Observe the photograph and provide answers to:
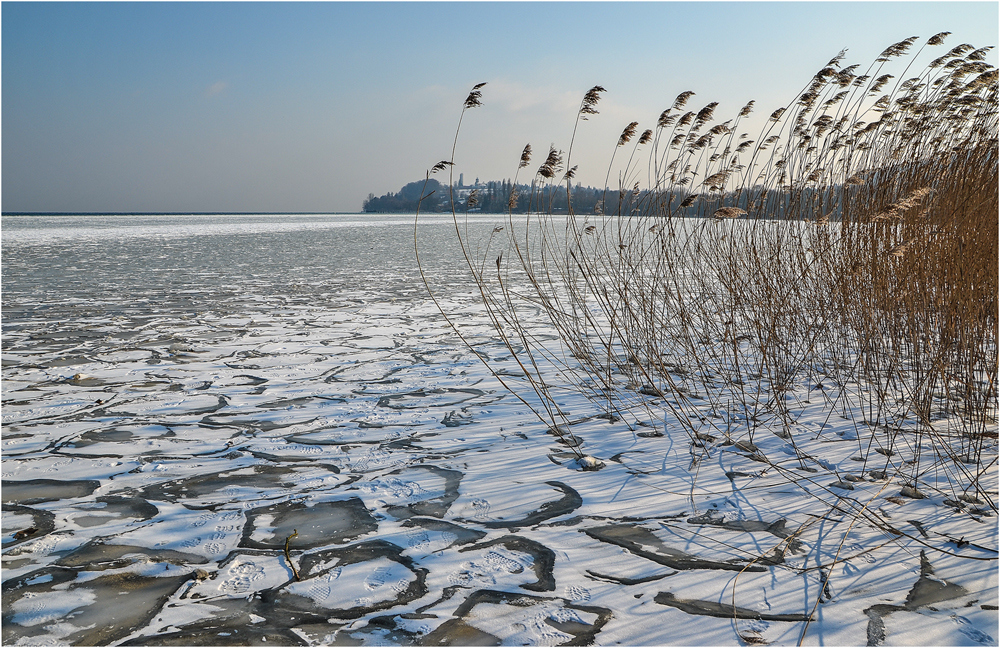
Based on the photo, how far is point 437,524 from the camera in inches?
81.5

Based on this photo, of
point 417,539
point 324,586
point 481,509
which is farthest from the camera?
point 481,509

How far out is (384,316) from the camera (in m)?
6.16

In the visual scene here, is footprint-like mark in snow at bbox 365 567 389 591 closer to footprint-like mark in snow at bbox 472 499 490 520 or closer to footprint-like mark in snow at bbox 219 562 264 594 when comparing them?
footprint-like mark in snow at bbox 219 562 264 594

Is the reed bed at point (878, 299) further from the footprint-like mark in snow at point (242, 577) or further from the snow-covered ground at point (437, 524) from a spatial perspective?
the footprint-like mark in snow at point (242, 577)

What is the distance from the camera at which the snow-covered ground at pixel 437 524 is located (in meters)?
1.56

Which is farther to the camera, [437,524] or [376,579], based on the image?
[437,524]

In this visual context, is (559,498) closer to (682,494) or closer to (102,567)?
(682,494)

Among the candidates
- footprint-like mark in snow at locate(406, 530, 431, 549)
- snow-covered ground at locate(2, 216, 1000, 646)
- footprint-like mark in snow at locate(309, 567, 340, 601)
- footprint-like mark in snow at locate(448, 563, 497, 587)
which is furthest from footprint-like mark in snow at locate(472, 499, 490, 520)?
footprint-like mark in snow at locate(309, 567, 340, 601)

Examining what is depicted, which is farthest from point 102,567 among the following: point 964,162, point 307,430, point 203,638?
point 964,162

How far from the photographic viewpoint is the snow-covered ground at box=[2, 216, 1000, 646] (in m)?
1.56

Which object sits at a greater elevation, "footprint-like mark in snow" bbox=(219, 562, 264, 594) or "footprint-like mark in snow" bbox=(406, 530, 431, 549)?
"footprint-like mark in snow" bbox=(406, 530, 431, 549)

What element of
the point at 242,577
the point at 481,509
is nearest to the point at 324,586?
the point at 242,577

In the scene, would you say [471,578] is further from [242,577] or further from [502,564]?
[242,577]

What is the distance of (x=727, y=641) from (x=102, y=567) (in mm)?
1780
